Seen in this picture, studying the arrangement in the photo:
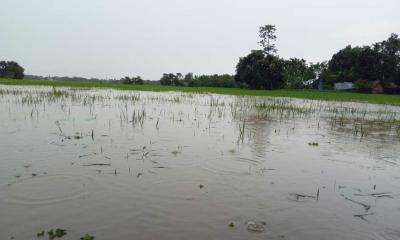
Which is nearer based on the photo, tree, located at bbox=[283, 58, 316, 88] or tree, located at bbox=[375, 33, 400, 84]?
tree, located at bbox=[375, 33, 400, 84]

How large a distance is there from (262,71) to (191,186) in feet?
178

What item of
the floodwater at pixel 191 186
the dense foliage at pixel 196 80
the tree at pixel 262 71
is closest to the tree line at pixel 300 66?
the tree at pixel 262 71

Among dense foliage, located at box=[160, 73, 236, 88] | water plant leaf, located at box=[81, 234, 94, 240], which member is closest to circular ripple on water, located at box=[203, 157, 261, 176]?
water plant leaf, located at box=[81, 234, 94, 240]

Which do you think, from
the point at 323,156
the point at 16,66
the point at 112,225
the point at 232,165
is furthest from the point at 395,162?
the point at 16,66

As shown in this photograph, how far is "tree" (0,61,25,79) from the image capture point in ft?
269

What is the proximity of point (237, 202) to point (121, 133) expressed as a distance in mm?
4867

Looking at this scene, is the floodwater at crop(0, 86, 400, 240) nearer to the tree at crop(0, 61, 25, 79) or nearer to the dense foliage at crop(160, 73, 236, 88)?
the dense foliage at crop(160, 73, 236, 88)

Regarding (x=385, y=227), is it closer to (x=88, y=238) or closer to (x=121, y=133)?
(x=88, y=238)

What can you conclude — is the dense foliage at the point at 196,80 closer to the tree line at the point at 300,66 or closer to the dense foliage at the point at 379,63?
the tree line at the point at 300,66

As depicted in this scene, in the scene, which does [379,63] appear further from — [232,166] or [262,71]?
[232,166]

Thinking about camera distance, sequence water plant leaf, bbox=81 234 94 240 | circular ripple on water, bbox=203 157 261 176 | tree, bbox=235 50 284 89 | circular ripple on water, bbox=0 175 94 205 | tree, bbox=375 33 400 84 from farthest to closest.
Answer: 1. tree, bbox=375 33 400 84
2. tree, bbox=235 50 284 89
3. circular ripple on water, bbox=203 157 261 176
4. circular ripple on water, bbox=0 175 94 205
5. water plant leaf, bbox=81 234 94 240

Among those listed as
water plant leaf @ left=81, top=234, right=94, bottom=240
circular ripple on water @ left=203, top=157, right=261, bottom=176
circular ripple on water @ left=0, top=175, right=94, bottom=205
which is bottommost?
water plant leaf @ left=81, top=234, right=94, bottom=240

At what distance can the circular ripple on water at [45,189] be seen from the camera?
3963mm

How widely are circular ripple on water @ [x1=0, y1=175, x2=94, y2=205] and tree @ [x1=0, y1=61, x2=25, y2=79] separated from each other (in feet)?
290
